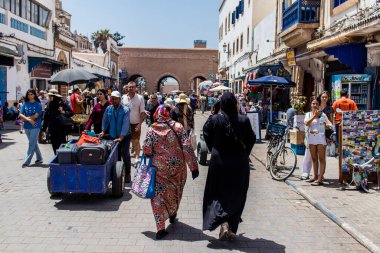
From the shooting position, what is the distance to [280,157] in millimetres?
9227

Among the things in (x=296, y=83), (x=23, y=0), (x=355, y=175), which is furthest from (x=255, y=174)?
(x=23, y=0)

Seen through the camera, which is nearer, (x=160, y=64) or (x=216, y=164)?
(x=216, y=164)

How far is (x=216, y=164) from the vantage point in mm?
5141

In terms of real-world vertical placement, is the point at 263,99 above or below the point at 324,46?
below

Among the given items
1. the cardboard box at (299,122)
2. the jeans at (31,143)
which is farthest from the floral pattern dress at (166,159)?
the cardboard box at (299,122)

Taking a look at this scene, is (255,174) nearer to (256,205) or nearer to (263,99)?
(256,205)

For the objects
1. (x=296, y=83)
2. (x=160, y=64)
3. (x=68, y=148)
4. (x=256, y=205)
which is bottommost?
(x=256, y=205)

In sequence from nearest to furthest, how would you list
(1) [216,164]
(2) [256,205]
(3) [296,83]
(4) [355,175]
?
(1) [216,164] → (2) [256,205] → (4) [355,175] → (3) [296,83]

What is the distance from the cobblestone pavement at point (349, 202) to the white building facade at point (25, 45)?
12880mm

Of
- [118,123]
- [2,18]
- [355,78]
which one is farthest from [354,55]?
[2,18]

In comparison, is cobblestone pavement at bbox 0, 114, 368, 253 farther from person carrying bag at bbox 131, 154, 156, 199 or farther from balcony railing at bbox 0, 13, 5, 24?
balcony railing at bbox 0, 13, 5, 24

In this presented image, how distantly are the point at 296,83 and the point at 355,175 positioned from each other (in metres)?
10.1

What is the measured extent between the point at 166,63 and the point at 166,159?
50.4 metres

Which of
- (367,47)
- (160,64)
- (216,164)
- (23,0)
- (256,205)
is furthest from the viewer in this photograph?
(160,64)
